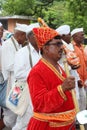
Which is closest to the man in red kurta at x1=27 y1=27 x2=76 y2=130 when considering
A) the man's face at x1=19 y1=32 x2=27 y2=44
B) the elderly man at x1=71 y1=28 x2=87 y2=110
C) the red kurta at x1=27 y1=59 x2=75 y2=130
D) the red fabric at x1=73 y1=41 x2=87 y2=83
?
the red kurta at x1=27 y1=59 x2=75 y2=130

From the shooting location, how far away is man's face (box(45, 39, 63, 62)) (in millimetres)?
3992

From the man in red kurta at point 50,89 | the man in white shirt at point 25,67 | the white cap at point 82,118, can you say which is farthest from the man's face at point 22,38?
the white cap at point 82,118

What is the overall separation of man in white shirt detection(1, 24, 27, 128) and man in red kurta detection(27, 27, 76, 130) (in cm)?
279

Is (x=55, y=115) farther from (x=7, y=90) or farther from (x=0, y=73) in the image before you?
(x=0, y=73)

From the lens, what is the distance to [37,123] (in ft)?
13.5

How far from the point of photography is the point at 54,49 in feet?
13.1

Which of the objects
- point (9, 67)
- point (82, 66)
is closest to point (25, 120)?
point (9, 67)

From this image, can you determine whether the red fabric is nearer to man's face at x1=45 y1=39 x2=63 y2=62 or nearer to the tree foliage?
man's face at x1=45 y1=39 x2=63 y2=62

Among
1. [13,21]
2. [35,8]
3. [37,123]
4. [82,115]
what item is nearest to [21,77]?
[37,123]

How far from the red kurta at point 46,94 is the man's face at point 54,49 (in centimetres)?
9

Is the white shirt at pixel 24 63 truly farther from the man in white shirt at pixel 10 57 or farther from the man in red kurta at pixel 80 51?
the man in red kurta at pixel 80 51

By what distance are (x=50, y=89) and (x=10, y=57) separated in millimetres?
3110

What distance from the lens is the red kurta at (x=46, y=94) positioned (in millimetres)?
3812

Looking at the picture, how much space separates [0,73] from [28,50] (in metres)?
1.86
